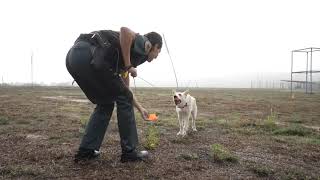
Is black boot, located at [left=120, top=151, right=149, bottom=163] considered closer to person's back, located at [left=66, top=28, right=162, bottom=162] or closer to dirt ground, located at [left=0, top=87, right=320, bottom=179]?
person's back, located at [left=66, top=28, right=162, bottom=162]

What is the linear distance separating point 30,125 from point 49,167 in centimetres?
486

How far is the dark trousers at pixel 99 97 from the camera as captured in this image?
546 centimetres

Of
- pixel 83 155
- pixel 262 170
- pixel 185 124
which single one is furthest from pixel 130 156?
pixel 185 124

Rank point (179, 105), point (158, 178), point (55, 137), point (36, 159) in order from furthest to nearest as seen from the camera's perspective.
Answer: point (179, 105) → point (55, 137) → point (36, 159) → point (158, 178)

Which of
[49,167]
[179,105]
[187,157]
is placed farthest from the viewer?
[179,105]

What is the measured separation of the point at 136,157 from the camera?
19.1ft

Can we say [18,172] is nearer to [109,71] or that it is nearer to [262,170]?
[109,71]

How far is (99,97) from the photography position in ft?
18.8

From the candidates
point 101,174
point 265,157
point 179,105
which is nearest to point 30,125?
point 179,105

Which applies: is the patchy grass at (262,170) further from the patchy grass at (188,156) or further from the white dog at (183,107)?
the white dog at (183,107)

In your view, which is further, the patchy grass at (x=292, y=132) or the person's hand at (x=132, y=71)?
the patchy grass at (x=292, y=132)

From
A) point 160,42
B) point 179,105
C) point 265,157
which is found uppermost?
point 160,42

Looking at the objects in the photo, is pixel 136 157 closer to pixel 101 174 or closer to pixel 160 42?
pixel 101 174

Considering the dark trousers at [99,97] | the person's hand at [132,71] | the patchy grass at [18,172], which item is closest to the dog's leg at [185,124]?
the dark trousers at [99,97]
